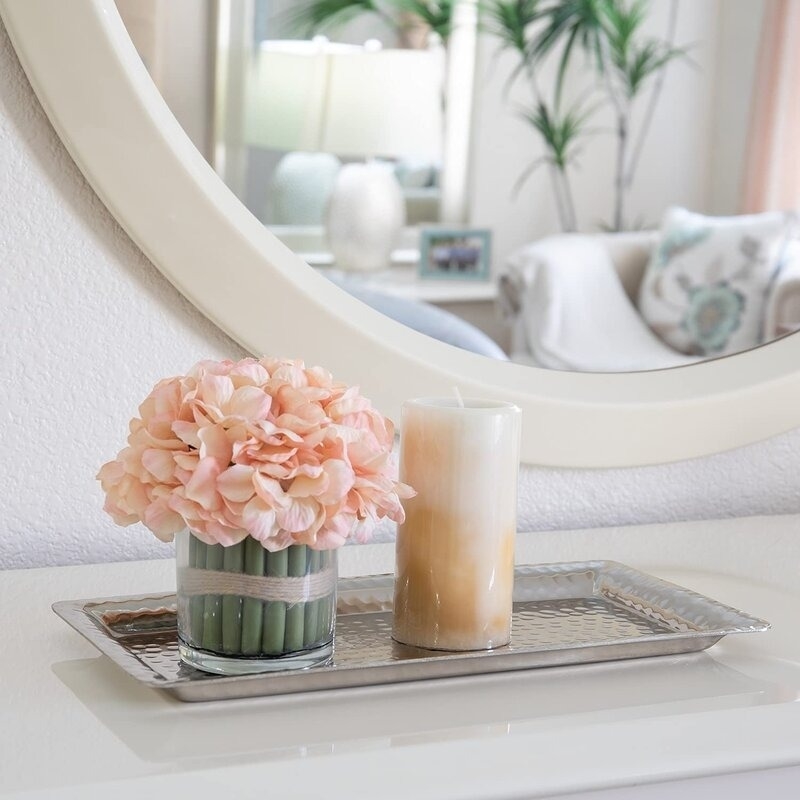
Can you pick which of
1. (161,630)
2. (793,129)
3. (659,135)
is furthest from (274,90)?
(161,630)

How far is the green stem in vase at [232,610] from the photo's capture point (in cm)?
52

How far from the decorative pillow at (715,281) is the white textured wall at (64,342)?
284 cm

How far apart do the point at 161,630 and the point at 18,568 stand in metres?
0.17

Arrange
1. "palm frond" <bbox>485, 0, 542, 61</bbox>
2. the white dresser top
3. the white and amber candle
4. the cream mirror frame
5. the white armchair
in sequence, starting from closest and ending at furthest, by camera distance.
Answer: the white dresser top, the white and amber candle, the cream mirror frame, the white armchair, "palm frond" <bbox>485, 0, 542, 61</bbox>

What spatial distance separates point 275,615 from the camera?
531 millimetres

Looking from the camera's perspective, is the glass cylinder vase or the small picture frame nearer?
the glass cylinder vase

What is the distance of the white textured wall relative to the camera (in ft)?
2.30

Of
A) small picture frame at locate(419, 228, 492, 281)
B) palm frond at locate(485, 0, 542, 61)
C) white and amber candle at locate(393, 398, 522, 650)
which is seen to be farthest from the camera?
small picture frame at locate(419, 228, 492, 281)

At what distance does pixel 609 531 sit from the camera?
0.87 meters

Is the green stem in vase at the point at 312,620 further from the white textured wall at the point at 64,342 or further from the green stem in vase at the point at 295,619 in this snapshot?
the white textured wall at the point at 64,342

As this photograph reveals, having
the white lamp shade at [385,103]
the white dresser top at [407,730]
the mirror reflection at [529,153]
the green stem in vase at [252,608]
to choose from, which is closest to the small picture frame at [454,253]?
the mirror reflection at [529,153]

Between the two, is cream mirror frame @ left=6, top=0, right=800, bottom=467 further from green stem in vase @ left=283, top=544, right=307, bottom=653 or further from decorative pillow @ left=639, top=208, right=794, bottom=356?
decorative pillow @ left=639, top=208, right=794, bottom=356

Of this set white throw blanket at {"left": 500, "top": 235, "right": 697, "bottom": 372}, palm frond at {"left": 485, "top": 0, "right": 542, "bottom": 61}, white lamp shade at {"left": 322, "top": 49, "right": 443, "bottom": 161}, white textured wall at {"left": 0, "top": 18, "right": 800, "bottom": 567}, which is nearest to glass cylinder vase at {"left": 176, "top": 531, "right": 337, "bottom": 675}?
white textured wall at {"left": 0, "top": 18, "right": 800, "bottom": 567}

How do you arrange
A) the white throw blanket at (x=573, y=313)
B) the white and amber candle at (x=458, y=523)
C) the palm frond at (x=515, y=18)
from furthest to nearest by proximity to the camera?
the palm frond at (x=515, y=18), the white throw blanket at (x=573, y=313), the white and amber candle at (x=458, y=523)
